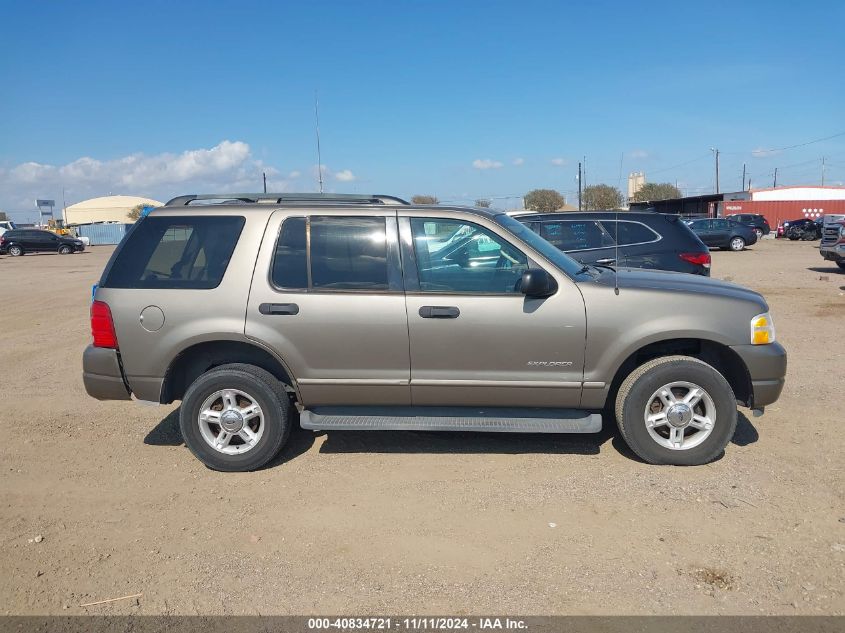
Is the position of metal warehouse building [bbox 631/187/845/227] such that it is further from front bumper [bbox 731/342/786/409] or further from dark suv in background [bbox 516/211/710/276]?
front bumper [bbox 731/342/786/409]

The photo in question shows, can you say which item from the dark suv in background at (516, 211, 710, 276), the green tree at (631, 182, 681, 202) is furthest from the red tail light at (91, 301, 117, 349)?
the green tree at (631, 182, 681, 202)

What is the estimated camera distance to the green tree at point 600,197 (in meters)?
59.1

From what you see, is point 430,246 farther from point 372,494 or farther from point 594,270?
point 372,494

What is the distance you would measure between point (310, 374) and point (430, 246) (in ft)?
4.07

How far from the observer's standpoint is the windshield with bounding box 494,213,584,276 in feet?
15.6

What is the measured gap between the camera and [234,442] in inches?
188

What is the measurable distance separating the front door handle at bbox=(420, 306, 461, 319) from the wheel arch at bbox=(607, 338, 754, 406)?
120 cm

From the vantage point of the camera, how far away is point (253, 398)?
184 inches

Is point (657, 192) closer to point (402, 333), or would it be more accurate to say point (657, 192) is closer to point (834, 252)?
point (834, 252)

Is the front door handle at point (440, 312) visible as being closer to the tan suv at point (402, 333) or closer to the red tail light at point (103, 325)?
the tan suv at point (402, 333)

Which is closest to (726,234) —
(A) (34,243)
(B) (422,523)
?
(B) (422,523)

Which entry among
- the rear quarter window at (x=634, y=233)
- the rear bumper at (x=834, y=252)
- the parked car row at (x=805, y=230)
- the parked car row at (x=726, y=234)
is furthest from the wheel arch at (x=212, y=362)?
the parked car row at (x=805, y=230)

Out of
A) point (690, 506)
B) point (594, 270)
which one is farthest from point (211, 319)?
point (690, 506)

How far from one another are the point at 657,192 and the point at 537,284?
80.6 meters
